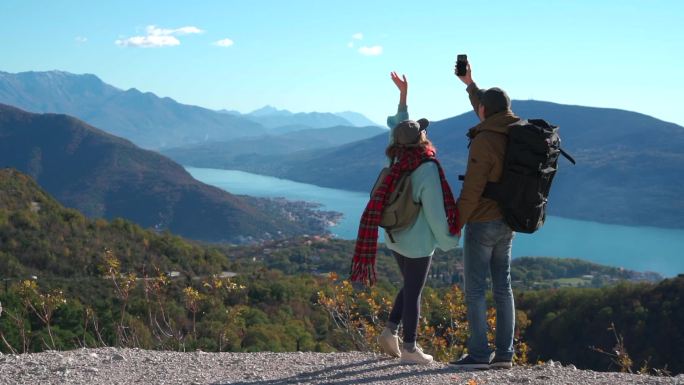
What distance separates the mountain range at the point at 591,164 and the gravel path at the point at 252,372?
269 feet

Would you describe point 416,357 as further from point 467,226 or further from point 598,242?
point 598,242

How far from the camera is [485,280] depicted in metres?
3.75

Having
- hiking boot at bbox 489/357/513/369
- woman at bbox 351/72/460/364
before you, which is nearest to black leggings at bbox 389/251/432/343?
woman at bbox 351/72/460/364

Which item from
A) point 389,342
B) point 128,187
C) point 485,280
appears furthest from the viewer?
point 128,187

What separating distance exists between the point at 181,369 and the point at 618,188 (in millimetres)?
108546

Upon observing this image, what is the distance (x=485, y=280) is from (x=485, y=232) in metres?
0.32

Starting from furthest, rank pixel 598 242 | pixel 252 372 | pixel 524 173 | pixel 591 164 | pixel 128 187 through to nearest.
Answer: pixel 591 164
pixel 128 187
pixel 598 242
pixel 252 372
pixel 524 173

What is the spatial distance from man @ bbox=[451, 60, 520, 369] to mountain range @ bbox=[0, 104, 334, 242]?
241ft

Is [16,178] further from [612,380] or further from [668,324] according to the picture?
[612,380]

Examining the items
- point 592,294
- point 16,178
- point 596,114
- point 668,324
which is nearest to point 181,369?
point 668,324

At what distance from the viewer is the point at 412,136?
3.65 meters

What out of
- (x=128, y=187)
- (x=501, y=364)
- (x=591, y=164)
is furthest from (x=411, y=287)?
(x=591, y=164)

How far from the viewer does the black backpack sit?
3484 millimetres

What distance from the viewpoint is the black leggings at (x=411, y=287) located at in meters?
3.75
